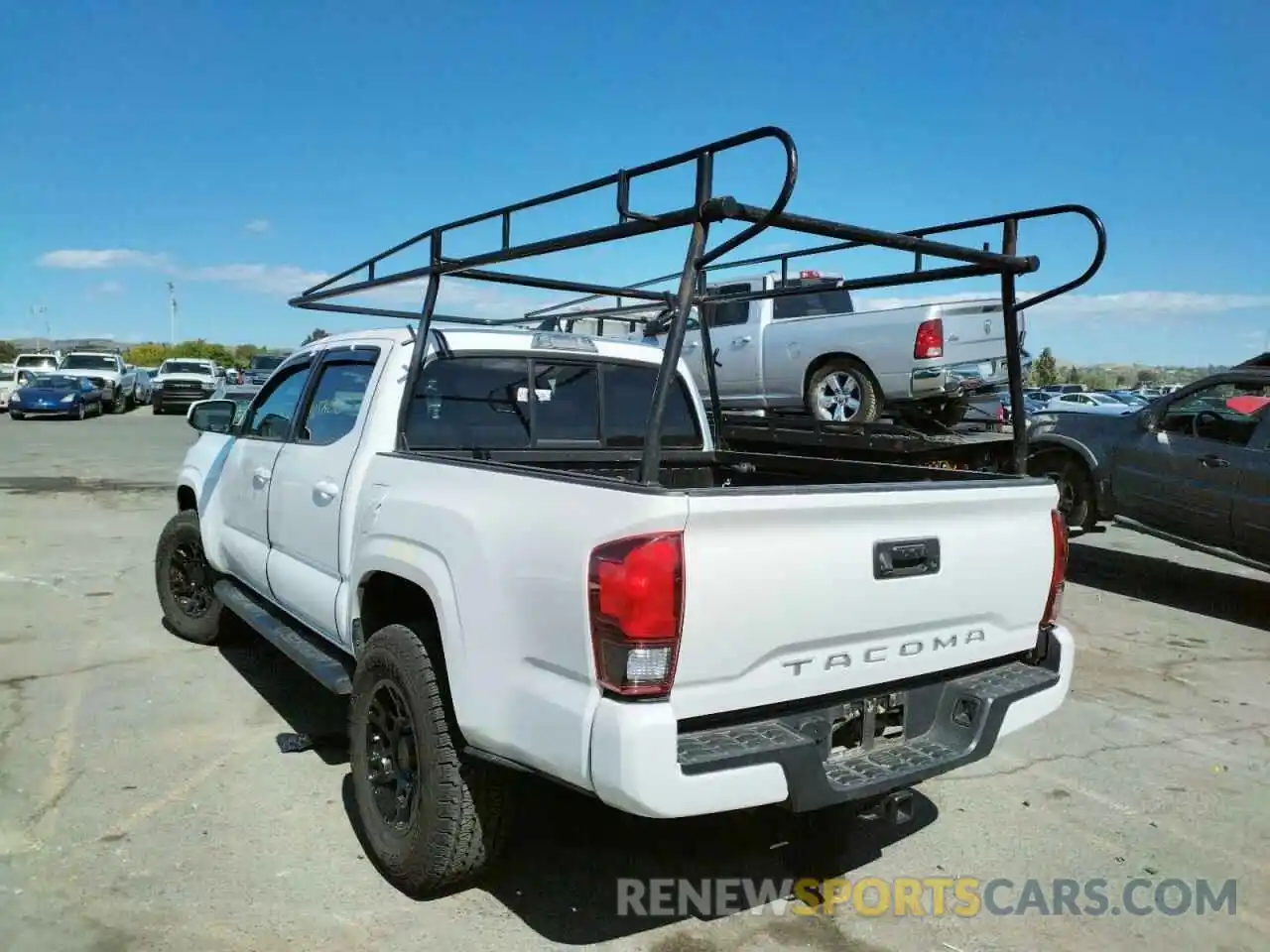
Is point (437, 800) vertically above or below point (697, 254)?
below

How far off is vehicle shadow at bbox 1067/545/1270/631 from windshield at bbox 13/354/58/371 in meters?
35.2

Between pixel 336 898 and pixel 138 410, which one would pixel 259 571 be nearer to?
pixel 336 898

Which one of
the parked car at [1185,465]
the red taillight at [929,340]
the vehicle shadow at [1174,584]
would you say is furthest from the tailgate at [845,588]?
the red taillight at [929,340]

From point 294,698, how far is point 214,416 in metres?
1.83

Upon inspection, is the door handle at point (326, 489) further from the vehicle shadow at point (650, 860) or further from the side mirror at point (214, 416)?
the side mirror at point (214, 416)

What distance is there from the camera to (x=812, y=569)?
269 centimetres

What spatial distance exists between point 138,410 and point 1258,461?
3540 cm

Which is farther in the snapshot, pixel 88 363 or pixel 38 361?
pixel 38 361

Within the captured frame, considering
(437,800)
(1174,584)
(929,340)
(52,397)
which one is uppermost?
(929,340)

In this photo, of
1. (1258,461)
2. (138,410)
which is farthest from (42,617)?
(138,410)

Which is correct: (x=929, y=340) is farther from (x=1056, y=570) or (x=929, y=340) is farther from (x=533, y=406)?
(x=1056, y=570)

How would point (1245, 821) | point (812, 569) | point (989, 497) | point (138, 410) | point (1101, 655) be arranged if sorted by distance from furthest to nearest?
1. point (138, 410)
2. point (1101, 655)
3. point (1245, 821)
4. point (989, 497)
5. point (812, 569)

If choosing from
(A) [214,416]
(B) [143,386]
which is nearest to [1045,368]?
(B) [143,386]

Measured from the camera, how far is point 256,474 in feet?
16.1
